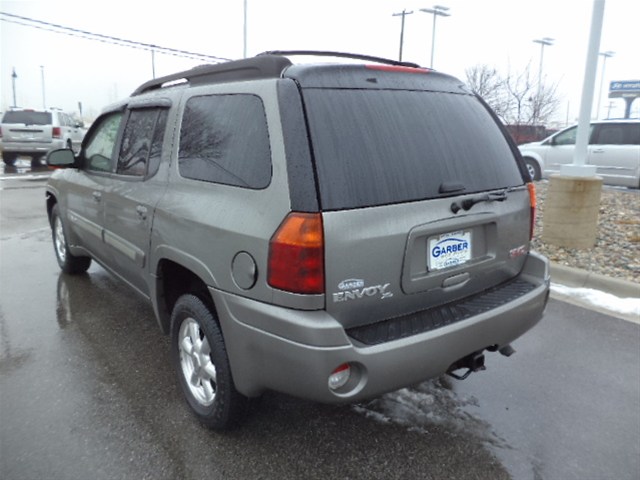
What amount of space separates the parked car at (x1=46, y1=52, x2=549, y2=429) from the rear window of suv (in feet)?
56.5

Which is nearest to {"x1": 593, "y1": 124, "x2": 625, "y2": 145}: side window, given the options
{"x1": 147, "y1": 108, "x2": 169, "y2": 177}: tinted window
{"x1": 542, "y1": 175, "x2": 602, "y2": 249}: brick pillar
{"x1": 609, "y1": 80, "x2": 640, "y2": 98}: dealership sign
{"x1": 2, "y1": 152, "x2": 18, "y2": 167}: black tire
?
{"x1": 542, "y1": 175, "x2": 602, "y2": 249}: brick pillar

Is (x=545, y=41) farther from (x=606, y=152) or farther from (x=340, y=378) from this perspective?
(x=340, y=378)

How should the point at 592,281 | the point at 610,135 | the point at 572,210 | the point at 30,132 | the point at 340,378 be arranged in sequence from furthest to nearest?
the point at 30,132, the point at 610,135, the point at 572,210, the point at 592,281, the point at 340,378

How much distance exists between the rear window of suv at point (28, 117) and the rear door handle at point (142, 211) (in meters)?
17.1

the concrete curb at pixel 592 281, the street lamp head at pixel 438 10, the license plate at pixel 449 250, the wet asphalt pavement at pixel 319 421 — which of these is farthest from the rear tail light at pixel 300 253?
the street lamp head at pixel 438 10

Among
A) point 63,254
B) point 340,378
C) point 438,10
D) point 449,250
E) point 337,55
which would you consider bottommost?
point 63,254

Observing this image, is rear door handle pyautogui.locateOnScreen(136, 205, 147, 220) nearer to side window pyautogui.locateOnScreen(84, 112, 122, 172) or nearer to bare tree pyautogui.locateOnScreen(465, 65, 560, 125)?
side window pyautogui.locateOnScreen(84, 112, 122, 172)

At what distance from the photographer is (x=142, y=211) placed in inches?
124

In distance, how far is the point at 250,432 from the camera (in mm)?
2760

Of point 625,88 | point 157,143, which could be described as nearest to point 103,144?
point 157,143

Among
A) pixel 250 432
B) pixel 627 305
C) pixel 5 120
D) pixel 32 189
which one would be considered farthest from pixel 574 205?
pixel 5 120

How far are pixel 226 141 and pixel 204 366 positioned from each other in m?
1.19

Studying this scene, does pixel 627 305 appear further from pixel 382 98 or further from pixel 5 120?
pixel 5 120

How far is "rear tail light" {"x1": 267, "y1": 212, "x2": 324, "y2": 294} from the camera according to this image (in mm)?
2084
